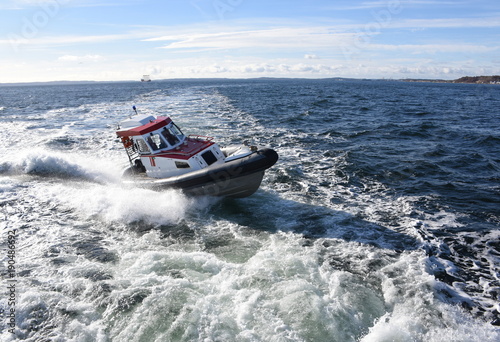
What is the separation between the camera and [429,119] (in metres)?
29.7

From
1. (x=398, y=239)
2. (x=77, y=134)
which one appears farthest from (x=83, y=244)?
(x=77, y=134)

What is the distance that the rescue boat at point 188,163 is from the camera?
38.6 feet

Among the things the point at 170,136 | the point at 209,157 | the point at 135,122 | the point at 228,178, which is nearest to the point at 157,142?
the point at 170,136

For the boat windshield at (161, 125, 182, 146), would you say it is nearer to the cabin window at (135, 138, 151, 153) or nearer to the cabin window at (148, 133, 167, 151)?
the cabin window at (148, 133, 167, 151)

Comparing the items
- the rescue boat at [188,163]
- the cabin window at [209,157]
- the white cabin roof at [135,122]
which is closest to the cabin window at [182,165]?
the rescue boat at [188,163]

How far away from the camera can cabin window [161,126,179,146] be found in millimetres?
13301

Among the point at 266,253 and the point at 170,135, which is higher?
the point at 170,135

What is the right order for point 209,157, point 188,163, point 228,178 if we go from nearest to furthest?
point 228,178, point 188,163, point 209,157

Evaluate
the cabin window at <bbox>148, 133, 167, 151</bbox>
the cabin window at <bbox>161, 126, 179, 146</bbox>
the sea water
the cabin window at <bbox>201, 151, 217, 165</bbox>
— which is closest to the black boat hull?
the sea water

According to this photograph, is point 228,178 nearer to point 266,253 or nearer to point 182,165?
point 182,165

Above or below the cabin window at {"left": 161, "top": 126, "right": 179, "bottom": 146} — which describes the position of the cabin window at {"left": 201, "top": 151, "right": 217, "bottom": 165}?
below

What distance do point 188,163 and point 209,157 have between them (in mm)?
901

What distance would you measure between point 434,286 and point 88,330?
7.76m

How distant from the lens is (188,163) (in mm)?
12438
